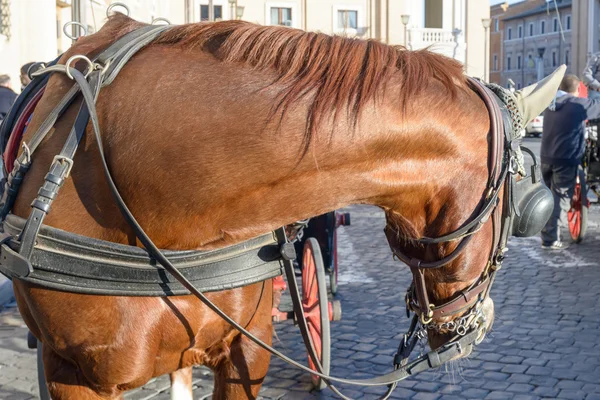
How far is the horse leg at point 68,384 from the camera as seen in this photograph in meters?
2.38

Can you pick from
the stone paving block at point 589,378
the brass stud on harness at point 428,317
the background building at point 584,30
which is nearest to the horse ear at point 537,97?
the brass stud on harness at point 428,317

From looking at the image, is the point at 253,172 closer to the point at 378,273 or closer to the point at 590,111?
the point at 378,273

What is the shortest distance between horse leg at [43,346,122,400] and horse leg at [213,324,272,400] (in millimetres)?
357

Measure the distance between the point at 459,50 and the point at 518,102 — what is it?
4552 centimetres

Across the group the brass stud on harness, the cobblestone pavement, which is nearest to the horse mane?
the brass stud on harness

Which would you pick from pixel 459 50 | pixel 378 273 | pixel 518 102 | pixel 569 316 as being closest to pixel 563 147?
pixel 378 273

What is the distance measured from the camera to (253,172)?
6.93ft

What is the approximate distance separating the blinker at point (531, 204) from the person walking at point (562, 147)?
21.9 ft

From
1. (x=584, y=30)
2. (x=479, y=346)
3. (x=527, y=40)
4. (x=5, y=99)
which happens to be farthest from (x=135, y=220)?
(x=527, y=40)

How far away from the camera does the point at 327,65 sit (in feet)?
6.91

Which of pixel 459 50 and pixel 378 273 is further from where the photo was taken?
pixel 459 50

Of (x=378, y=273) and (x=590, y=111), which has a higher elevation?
(x=590, y=111)

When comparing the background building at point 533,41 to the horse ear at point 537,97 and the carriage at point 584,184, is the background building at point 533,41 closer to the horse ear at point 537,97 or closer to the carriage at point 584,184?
the carriage at point 584,184

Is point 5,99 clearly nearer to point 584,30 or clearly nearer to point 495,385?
point 495,385
